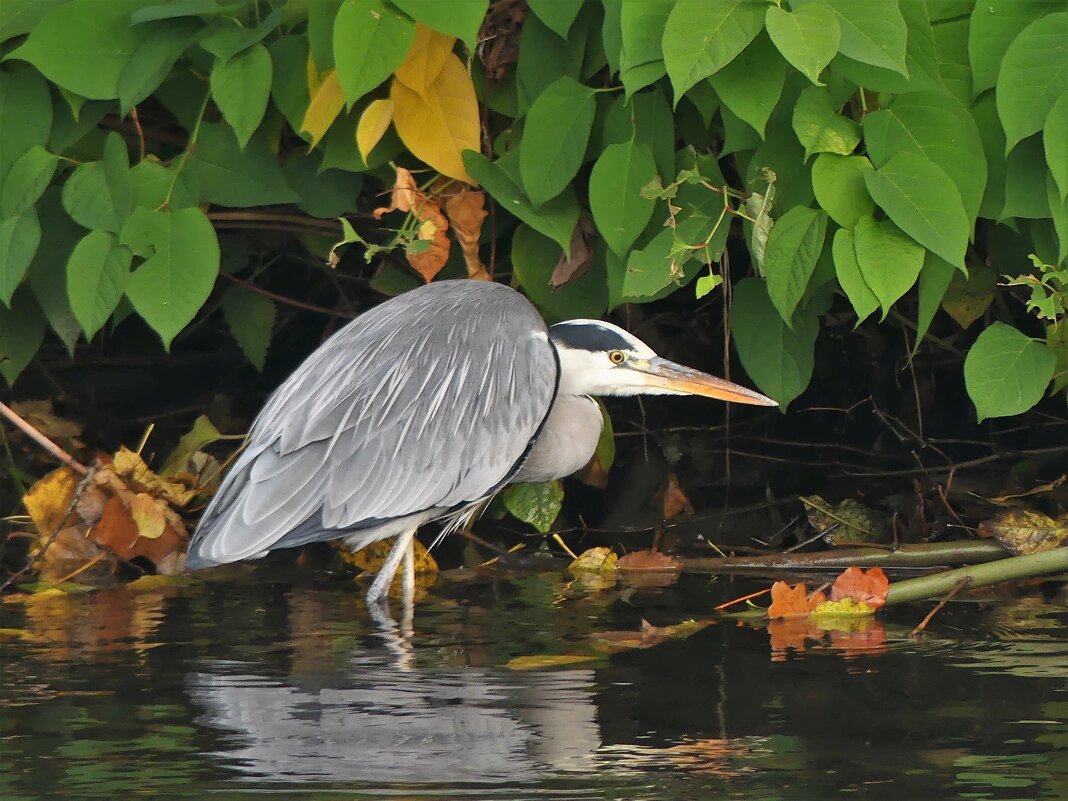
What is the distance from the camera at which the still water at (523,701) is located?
2090 millimetres

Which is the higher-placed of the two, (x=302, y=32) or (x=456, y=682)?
(x=302, y=32)

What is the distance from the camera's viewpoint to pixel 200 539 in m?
3.28

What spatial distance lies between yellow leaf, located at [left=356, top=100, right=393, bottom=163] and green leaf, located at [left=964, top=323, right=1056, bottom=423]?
1334 millimetres

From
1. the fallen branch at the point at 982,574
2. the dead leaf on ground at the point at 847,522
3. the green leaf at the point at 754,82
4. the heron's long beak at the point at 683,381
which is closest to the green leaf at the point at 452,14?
the green leaf at the point at 754,82

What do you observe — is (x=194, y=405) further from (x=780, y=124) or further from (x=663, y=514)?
(x=780, y=124)

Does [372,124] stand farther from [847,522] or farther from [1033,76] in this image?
[847,522]

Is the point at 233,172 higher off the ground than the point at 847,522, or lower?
higher

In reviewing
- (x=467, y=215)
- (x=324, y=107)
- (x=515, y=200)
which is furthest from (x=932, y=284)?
(x=324, y=107)

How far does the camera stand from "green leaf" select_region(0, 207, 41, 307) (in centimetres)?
325

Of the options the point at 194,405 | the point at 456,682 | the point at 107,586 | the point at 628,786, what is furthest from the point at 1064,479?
the point at 194,405

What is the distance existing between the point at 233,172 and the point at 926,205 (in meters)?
1.58

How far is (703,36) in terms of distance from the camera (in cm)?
267

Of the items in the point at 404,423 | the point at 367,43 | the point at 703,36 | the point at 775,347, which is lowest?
the point at 404,423

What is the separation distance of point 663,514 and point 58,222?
181 centimetres
